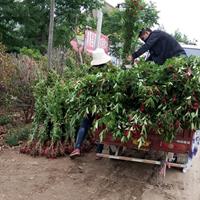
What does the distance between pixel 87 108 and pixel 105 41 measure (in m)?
11.8

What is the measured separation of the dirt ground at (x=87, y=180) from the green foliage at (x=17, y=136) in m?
0.59

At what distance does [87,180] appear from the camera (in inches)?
257

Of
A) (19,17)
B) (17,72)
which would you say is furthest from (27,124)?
(19,17)

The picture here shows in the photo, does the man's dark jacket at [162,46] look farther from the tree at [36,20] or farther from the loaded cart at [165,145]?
the tree at [36,20]

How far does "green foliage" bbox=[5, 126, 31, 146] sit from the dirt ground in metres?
0.59

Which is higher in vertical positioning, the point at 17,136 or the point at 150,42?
the point at 150,42

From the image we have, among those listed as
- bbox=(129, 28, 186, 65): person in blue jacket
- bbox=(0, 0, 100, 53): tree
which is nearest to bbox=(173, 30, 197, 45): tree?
bbox=(0, 0, 100, 53): tree

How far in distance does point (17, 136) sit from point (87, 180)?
264 cm

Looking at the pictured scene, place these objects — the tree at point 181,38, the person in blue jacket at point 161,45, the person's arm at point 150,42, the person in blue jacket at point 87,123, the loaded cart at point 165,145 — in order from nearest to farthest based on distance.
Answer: the loaded cart at point 165,145
the person in blue jacket at point 87,123
the person's arm at point 150,42
the person in blue jacket at point 161,45
the tree at point 181,38

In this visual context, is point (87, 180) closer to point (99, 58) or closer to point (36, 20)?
point (99, 58)

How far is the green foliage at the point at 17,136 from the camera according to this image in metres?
8.49

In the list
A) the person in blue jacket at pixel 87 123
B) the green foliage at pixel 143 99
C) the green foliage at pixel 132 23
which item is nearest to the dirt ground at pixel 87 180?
the person in blue jacket at pixel 87 123

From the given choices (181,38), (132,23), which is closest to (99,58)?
(132,23)

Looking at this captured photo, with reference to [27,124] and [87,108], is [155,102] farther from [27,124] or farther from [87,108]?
[27,124]
